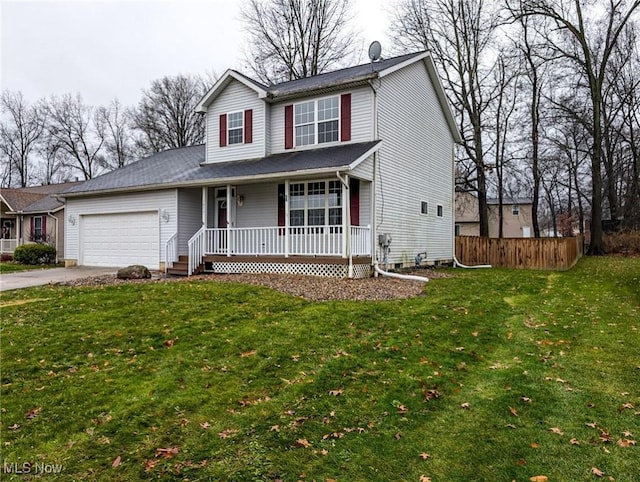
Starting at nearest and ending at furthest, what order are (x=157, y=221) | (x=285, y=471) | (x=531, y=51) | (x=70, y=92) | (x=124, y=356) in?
(x=285, y=471)
(x=124, y=356)
(x=157, y=221)
(x=531, y=51)
(x=70, y=92)

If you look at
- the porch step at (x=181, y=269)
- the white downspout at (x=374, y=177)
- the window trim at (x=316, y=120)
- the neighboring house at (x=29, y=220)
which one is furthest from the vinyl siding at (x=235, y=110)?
the neighboring house at (x=29, y=220)

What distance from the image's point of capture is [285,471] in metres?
3.30

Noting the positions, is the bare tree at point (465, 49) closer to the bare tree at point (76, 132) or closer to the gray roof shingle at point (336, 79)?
the gray roof shingle at point (336, 79)

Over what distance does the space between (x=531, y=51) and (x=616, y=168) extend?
1153 cm

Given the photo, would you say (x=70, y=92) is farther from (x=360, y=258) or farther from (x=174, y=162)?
(x=360, y=258)

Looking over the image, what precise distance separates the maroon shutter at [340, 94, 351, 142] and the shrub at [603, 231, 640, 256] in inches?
810

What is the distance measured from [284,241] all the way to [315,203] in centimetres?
164

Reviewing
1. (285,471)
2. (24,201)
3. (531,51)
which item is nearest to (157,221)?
(285,471)

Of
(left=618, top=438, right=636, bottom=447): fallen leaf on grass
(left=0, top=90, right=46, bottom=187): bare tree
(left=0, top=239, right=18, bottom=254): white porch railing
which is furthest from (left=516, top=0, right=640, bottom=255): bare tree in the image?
(left=0, top=90, right=46, bottom=187): bare tree

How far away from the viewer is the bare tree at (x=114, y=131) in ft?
143

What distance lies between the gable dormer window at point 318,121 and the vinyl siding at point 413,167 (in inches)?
47.0

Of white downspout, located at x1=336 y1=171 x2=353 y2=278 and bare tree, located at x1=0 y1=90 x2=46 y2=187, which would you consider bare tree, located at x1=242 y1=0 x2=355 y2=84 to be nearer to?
white downspout, located at x1=336 y1=171 x2=353 y2=278

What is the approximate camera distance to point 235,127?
1633 cm

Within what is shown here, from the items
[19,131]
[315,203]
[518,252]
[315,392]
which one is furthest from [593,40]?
[19,131]
